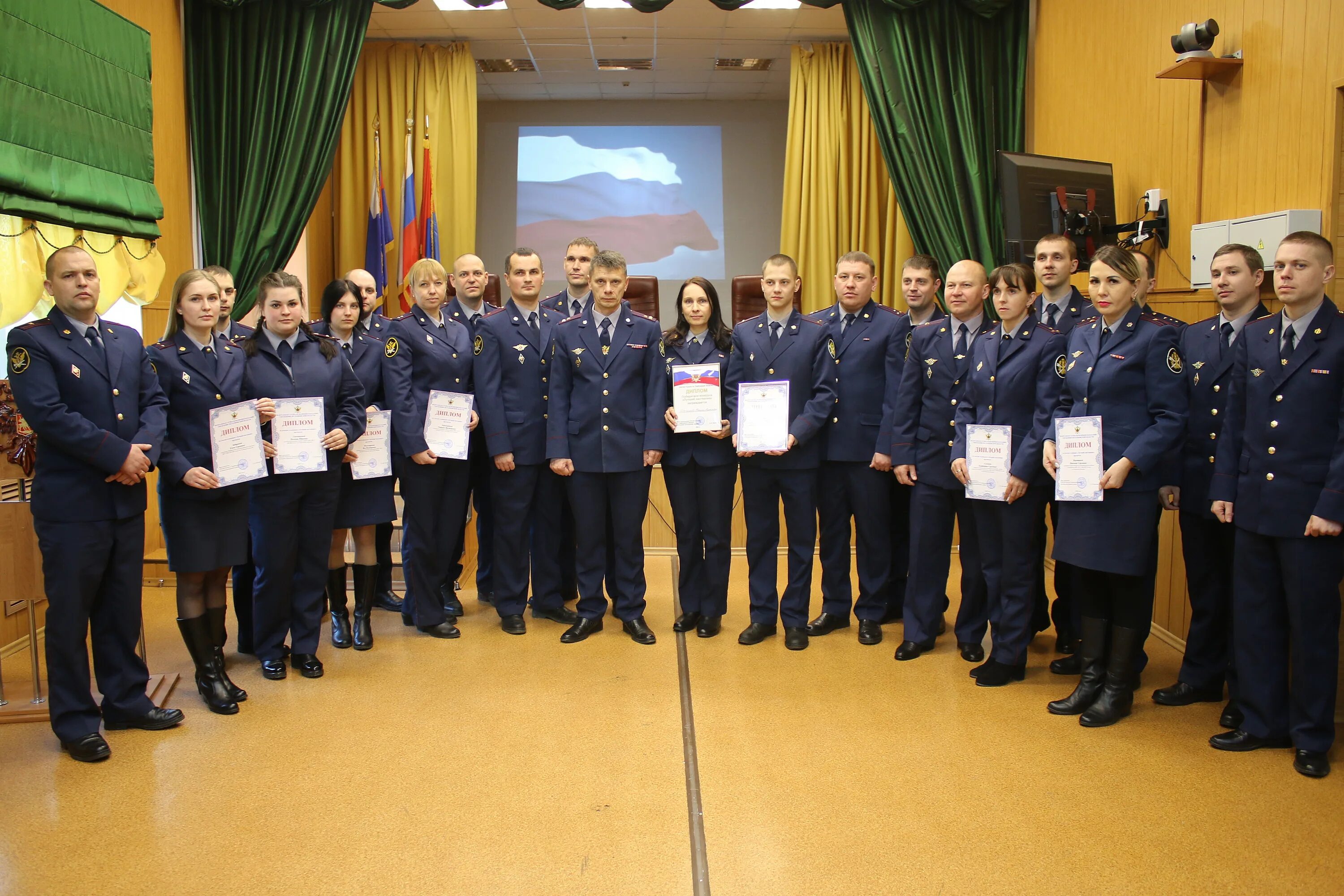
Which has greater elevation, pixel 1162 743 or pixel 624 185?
pixel 624 185

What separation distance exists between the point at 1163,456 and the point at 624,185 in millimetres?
6652

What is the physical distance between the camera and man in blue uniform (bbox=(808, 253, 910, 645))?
4.19m

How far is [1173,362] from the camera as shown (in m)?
3.21

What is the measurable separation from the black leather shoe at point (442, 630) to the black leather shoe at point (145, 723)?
46.2 inches

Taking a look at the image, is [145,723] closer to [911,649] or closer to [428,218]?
[911,649]

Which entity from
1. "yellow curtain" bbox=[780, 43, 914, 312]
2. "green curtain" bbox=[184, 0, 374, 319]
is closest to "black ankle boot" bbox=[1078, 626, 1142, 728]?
"yellow curtain" bbox=[780, 43, 914, 312]

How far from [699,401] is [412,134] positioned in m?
4.89

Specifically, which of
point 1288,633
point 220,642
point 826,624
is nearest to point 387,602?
point 220,642

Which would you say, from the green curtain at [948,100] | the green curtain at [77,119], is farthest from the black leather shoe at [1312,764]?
the green curtain at [77,119]

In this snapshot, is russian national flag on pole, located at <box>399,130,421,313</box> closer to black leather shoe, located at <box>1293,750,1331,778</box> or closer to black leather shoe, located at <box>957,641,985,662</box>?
black leather shoe, located at <box>957,641,985,662</box>

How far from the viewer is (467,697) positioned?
3.60m

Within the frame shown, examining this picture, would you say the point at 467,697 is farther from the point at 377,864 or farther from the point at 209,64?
the point at 209,64

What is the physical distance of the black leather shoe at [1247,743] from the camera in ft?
10.2

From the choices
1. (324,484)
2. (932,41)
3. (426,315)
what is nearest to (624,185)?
(932,41)
